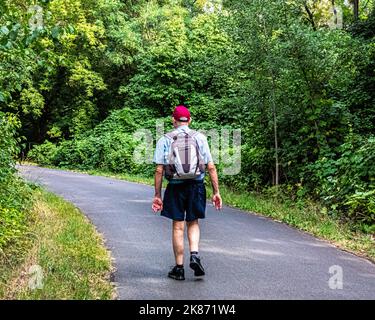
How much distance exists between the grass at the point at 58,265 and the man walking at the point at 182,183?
1.02 metres

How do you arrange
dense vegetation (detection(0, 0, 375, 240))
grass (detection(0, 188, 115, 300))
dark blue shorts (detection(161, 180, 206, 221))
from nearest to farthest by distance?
grass (detection(0, 188, 115, 300)), dark blue shorts (detection(161, 180, 206, 221)), dense vegetation (detection(0, 0, 375, 240))

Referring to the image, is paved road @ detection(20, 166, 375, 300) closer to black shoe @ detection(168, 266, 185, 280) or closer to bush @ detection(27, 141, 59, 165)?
black shoe @ detection(168, 266, 185, 280)

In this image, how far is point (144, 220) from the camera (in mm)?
9992

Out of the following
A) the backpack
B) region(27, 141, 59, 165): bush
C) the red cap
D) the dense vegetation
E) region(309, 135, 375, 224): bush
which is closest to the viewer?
the backpack

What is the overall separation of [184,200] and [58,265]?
176 cm

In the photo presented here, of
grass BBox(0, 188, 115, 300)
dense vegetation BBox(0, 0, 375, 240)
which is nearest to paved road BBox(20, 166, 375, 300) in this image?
grass BBox(0, 188, 115, 300)

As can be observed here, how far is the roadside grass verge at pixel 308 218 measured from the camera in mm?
8102

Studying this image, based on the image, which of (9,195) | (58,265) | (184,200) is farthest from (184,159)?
(9,195)

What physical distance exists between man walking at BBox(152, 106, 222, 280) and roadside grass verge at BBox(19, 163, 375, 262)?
297 centimetres

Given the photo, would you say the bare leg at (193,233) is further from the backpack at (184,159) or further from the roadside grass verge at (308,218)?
the roadside grass verge at (308,218)

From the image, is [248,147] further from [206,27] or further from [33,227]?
[206,27]

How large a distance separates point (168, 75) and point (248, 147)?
13615 millimetres

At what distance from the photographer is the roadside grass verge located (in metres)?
8.10
